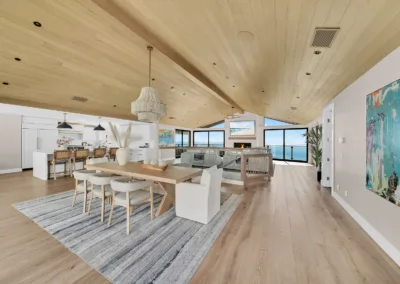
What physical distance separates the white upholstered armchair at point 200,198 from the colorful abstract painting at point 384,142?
2200mm

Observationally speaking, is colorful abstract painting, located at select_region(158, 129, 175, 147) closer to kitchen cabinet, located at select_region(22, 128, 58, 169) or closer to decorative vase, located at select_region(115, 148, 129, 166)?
kitchen cabinet, located at select_region(22, 128, 58, 169)

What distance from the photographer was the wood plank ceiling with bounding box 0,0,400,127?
1.75 m

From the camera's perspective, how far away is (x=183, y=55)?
3537 millimetres

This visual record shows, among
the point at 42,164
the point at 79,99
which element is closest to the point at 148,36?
the point at 79,99

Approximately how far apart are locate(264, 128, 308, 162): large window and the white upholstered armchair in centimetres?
879

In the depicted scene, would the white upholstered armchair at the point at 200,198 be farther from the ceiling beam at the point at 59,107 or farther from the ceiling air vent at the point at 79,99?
the ceiling beam at the point at 59,107

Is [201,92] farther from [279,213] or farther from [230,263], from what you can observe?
[230,263]

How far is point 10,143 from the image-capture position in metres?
6.94

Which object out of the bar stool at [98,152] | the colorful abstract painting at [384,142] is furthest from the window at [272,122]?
the bar stool at [98,152]

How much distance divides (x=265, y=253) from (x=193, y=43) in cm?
321

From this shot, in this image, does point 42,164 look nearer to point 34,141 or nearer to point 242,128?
point 34,141

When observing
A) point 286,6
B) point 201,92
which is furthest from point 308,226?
point 201,92

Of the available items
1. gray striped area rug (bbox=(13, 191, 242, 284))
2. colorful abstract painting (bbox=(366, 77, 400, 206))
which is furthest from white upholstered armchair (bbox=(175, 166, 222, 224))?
colorful abstract painting (bbox=(366, 77, 400, 206))

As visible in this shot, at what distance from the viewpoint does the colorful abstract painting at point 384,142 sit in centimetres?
196
